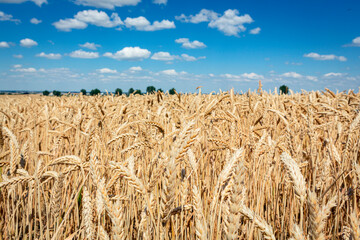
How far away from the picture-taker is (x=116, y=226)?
2.05ft

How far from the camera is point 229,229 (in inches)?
26.2

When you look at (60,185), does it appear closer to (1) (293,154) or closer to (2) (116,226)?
(2) (116,226)

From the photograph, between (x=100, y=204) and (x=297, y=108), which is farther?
(x=297, y=108)

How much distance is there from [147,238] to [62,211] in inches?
47.2

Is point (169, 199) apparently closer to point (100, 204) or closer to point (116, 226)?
point (116, 226)

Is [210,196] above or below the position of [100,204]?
below

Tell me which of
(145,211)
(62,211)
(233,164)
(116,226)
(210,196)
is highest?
(233,164)

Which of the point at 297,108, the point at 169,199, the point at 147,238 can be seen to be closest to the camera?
the point at 169,199

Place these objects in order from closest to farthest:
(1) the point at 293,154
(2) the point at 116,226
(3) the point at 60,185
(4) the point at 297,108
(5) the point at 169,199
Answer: (2) the point at 116,226
(5) the point at 169,199
(3) the point at 60,185
(1) the point at 293,154
(4) the point at 297,108

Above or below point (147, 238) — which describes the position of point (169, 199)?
above

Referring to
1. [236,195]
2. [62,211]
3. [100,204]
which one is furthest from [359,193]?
[62,211]

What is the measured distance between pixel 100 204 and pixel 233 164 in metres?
0.52

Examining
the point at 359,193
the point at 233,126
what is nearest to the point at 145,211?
the point at 233,126

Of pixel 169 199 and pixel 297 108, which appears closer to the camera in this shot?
pixel 169 199
